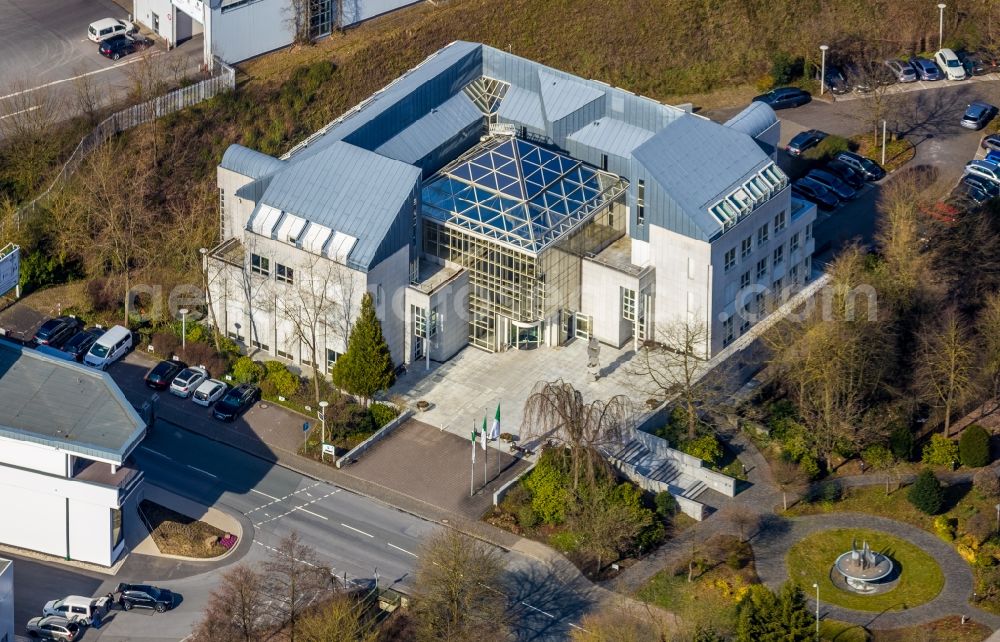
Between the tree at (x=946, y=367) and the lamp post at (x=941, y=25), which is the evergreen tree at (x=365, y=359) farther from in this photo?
the lamp post at (x=941, y=25)

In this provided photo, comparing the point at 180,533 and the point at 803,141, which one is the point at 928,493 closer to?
the point at 803,141

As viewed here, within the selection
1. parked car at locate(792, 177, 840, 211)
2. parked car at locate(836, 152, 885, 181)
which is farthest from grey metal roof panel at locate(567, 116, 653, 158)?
parked car at locate(836, 152, 885, 181)

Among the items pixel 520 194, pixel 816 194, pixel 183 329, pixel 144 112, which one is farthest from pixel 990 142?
pixel 183 329

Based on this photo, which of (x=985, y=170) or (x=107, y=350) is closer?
(x=107, y=350)

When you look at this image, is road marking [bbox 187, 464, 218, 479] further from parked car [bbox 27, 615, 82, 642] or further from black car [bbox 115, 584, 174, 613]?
parked car [bbox 27, 615, 82, 642]

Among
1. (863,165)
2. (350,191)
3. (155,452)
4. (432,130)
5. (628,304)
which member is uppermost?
(432,130)

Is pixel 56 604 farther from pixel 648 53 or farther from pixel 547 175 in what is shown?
pixel 648 53

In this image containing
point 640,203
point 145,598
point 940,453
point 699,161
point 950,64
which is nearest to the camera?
point 145,598

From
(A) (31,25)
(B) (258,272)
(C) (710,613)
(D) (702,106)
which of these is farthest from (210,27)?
(C) (710,613)
